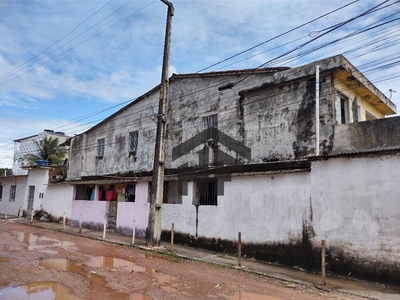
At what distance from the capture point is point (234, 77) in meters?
14.0

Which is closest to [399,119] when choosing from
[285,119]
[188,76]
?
[285,119]

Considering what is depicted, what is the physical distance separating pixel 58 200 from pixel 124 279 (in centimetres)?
1657

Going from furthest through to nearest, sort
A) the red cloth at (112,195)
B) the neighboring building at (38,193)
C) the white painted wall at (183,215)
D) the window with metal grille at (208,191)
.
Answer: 1. the neighboring building at (38,193)
2. the red cloth at (112,195)
3. the white painted wall at (183,215)
4. the window with metal grille at (208,191)

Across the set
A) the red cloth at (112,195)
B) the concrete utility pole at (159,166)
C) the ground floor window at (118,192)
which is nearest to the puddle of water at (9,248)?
the concrete utility pole at (159,166)

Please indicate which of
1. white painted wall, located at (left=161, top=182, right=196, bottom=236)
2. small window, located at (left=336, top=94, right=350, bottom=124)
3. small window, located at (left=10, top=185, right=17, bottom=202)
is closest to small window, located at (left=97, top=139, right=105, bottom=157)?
white painted wall, located at (left=161, top=182, right=196, bottom=236)

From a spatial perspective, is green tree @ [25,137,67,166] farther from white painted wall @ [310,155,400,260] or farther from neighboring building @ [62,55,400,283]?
white painted wall @ [310,155,400,260]

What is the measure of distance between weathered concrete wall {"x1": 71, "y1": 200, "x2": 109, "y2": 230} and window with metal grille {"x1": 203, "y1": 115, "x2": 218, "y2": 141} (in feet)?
25.5

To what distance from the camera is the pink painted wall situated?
1525cm

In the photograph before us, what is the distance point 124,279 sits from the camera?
7367mm

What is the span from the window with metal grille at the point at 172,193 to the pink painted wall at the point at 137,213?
3.66ft

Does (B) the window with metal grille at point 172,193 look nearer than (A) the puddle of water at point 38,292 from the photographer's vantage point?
No

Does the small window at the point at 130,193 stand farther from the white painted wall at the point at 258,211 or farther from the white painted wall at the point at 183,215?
the white painted wall at the point at 258,211

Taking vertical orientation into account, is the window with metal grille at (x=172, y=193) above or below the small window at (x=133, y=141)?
below

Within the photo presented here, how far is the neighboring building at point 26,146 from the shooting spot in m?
37.6
